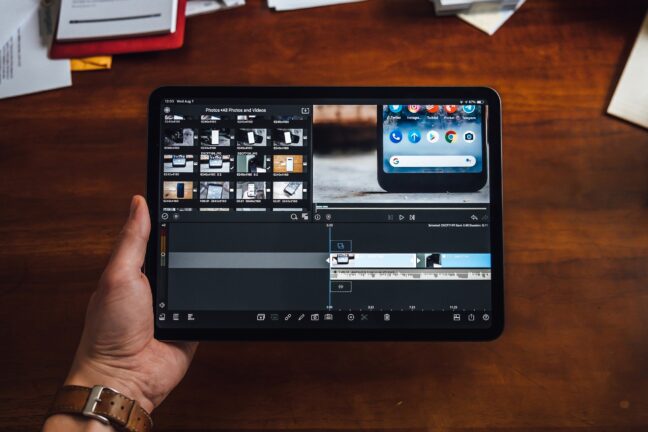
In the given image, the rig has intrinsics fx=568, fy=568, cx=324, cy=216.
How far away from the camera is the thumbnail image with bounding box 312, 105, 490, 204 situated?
0.77 m

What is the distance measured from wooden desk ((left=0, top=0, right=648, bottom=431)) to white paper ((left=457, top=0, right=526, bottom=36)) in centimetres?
1

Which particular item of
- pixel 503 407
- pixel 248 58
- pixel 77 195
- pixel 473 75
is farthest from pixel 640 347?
pixel 77 195

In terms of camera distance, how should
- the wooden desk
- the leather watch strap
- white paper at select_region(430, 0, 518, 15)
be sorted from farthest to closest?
1. white paper at select_region(430, 0, 518, 15)
2. the wooden desk
3. the leather watch strap

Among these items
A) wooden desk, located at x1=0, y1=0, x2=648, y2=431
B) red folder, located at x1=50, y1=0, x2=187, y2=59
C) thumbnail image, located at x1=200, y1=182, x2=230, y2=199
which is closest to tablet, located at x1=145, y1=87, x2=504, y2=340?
thumbnail image, located at x1=200, y1=182, x2=230, y2=199

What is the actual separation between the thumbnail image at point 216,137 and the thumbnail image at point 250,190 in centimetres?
6

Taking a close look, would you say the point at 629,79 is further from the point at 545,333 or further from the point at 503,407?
the point at 503,407

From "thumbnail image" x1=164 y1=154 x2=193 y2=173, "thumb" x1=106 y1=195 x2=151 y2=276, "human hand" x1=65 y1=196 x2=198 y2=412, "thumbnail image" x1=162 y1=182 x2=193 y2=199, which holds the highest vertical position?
"thumbnail image" x1=164 y1=154 x2=193 y2=173

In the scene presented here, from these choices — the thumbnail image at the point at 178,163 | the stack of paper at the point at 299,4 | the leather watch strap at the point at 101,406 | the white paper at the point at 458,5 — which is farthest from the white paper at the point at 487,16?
the leather watch strap at the point at 101,406

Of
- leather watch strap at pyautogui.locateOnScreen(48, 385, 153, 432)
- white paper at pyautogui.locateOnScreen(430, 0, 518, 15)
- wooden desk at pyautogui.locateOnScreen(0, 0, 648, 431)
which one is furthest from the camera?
white paper at pyautogui.locateOnScreen(430, 0, 518, 15)

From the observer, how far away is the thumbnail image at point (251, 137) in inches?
30.6

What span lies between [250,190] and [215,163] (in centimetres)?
6

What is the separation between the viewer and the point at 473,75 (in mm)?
961

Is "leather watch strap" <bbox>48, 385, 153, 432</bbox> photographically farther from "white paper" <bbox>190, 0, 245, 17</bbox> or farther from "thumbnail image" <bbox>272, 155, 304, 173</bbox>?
"white paper" <bbox>190, 0, 245, 17</bbox>

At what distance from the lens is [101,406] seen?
76cm
